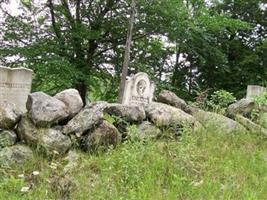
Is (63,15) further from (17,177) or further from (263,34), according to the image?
(17,177)

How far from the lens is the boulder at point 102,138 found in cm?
463

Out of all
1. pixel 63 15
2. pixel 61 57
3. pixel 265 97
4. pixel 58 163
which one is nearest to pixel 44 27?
pixel 63 15

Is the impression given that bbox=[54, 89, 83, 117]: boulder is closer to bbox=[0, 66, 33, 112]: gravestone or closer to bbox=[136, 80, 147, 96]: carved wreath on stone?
bbox=[0, 66, 33, 112]: gravestone

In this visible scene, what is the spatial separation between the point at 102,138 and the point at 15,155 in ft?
3.22

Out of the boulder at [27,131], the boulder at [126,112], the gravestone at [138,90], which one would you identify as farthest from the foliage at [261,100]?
the gravestone at [138,90]

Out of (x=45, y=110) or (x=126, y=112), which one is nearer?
(x=45, y=110)

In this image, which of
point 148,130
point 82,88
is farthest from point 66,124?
point 82,88

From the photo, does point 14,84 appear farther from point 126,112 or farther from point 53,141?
point 53,141

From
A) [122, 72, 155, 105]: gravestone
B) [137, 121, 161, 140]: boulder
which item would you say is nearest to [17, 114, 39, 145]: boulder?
[137, 121, 161, 140]: boulder

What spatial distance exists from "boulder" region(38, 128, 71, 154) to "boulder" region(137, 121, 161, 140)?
942 mm

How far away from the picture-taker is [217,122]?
571 cm

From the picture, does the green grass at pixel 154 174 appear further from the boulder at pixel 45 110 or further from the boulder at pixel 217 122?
the boulder at pixel 217 122

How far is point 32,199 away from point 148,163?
4.07ft

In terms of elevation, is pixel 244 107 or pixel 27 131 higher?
pixel 244 107
